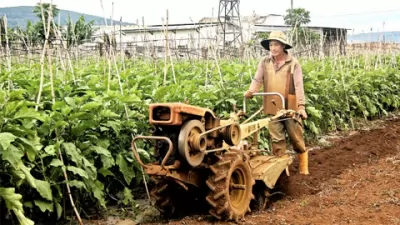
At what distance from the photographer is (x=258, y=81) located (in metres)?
6.74

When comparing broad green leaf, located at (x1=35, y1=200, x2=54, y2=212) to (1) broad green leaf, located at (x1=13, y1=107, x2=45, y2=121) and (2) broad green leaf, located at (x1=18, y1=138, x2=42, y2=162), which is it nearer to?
(2) broad green leaf, located at (x1=18, y1=138, x2=42, y2=162)

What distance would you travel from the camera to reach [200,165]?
16.2 feet

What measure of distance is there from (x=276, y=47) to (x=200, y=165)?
210 centimetres

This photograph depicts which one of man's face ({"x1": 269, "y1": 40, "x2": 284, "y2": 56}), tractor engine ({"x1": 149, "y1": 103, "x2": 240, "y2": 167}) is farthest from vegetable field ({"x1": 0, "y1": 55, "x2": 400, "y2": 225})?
man's face ({"x1": 269, "y1": 40, "x2": 284, "y2": 56})

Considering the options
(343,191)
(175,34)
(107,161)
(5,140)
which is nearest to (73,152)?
(107,161)

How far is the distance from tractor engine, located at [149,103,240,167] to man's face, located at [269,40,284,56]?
5.81ft

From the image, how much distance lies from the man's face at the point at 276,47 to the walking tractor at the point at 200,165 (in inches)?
45.5

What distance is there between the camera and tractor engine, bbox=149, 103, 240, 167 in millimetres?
4543

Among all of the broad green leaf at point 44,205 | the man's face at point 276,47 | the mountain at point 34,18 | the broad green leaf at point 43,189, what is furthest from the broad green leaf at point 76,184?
the mountain at point 34,18

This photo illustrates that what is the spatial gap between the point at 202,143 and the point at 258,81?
2151 mm

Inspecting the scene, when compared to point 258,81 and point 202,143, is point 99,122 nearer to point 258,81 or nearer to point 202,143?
point 202,143

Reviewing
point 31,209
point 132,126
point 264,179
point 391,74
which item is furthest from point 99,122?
point 391,74

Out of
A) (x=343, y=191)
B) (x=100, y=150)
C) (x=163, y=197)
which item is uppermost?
(x=100, y=150)

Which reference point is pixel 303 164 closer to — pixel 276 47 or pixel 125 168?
pixel 276 47
